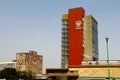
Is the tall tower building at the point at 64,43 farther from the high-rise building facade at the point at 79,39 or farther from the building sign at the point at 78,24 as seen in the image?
the building sign at the point at 78,24

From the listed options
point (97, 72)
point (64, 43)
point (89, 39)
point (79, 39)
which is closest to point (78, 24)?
point (79, 39)

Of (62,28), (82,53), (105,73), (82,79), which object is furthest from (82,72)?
(62,28)

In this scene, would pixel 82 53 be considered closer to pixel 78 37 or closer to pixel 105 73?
pixel 78 37

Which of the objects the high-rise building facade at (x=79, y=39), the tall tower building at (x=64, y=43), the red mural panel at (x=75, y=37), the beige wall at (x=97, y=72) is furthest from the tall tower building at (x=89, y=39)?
the beige wall at (x=97, y=72)

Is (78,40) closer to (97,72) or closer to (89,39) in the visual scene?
(89,39)

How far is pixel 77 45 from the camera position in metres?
126

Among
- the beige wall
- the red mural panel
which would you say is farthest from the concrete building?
the beige wall

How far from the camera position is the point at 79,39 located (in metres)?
127

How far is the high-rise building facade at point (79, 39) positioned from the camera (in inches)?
4892

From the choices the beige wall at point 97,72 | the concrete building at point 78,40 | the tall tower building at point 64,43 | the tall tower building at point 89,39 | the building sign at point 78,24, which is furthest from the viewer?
the tall tower building at point 64,43

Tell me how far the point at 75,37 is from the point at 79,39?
237 cm

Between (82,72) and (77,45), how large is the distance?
48939 millimetres

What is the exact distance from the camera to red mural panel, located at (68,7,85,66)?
12331 centimetres

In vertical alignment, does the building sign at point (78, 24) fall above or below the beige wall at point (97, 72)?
above
